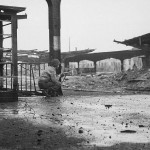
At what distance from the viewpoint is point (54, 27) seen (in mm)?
13391

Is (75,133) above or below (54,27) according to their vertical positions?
below

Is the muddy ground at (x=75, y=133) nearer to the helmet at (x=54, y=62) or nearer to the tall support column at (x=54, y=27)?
the helmet at (x=54, y=62)

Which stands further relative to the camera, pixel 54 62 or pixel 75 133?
pixel 54 62

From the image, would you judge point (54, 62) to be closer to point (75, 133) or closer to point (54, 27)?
point (54, 27)

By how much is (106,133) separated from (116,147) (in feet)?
3.01

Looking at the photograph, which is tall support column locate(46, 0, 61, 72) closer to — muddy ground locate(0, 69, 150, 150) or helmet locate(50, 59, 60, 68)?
helmet locate(50, 59, 60, 68)

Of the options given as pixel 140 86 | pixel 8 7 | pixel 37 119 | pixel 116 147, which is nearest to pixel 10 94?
pixel 8 7

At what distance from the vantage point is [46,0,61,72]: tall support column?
522 inches

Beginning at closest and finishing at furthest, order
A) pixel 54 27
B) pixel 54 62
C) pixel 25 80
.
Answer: pixel 54 62, pixel 54 27, pixel 25 80

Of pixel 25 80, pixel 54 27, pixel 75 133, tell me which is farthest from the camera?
pixel 25 80

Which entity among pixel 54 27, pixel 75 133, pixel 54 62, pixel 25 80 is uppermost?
pixel 54 27

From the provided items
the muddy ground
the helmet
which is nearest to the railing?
the helmet

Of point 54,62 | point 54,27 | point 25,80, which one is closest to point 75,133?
point 54,62

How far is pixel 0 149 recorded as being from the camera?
11.7ft
